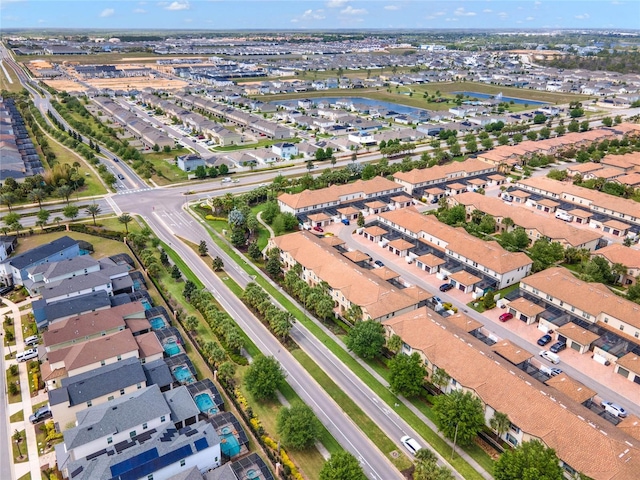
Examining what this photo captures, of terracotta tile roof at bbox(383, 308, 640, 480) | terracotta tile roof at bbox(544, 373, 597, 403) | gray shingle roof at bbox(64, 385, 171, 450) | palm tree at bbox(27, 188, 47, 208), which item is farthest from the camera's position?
palm tree at bbox(27, 188, 47, 208)

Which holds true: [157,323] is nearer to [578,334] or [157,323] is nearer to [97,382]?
[97,382]

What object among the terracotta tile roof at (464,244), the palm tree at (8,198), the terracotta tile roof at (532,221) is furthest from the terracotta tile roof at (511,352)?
the palm tree at (8,198)

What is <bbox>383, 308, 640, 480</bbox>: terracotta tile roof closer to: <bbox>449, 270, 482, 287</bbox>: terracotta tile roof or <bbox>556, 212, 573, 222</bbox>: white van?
<bbox>449, 270, 482, 287</bbox>: terracotta tile roof

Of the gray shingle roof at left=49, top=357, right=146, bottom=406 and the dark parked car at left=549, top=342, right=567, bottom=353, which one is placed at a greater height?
the gray shingle roof at left=49, top=357, right=146, bottom=406

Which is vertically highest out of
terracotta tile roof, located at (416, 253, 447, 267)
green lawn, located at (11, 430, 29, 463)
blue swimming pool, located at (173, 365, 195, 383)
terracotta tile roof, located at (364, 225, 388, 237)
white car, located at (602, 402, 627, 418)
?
terracotta tile roof, located at (364, 225, 388, 237)

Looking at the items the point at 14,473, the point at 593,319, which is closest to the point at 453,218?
the point at 593,319

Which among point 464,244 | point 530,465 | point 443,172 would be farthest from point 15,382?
point 443,172

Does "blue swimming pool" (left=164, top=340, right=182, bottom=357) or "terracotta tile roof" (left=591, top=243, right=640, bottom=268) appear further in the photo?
"terracotta tile roof" (left=591, top=243, right=640, bottom=268)

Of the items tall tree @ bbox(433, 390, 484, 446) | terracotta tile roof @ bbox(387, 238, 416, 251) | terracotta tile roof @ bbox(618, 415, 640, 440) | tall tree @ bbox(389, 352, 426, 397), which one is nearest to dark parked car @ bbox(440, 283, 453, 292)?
terracotta tile roof @ bbox(387, 238, 416, 251)
